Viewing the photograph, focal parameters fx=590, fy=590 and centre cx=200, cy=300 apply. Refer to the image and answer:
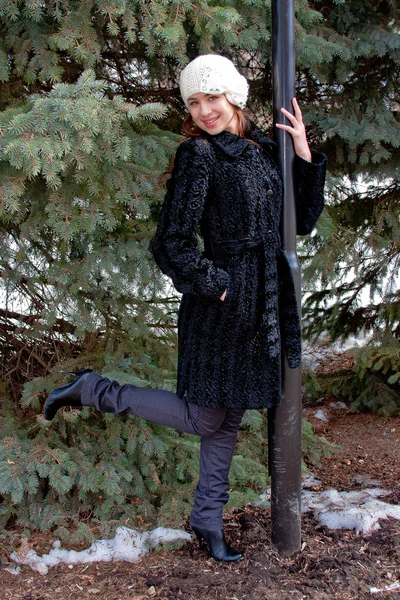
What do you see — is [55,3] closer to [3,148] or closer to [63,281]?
[3,148]

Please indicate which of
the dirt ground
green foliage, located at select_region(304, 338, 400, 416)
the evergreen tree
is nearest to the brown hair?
the evergreen tree

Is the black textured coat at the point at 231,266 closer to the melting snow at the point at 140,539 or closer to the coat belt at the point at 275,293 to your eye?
the coat belt at the point at 275,293

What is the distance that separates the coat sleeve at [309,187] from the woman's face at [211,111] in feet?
1.16

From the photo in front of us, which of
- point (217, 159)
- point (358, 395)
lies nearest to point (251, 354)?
point (217, 159)

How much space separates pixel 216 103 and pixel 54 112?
2.06 ft

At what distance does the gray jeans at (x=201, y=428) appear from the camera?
102 inches

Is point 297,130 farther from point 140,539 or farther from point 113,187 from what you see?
point 140,539

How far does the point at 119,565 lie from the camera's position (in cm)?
275

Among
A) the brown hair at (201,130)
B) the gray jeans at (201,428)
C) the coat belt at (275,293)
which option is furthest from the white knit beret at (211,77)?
the gray jeans at (201,428)

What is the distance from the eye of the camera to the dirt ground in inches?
94.8

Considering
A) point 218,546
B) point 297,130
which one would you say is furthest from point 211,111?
point 218,546

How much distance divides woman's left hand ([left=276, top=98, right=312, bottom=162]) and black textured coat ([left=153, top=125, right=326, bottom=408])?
4cm

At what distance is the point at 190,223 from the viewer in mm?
2252

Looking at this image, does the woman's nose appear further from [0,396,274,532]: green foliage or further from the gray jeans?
[0,396,274,532]: green foliage
